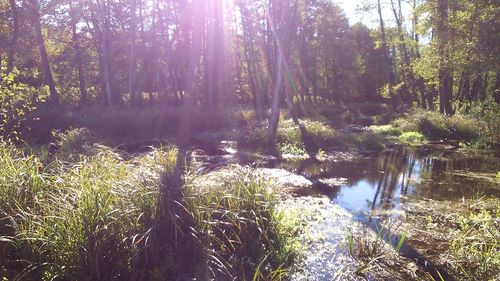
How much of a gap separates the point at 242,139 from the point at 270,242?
9988 millimetres

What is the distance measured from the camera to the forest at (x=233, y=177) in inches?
151

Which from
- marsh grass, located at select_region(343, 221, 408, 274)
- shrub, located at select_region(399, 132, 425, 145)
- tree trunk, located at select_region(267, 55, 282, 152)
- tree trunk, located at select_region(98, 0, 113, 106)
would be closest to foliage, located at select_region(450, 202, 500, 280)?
marsh grass, located at select_region(343, 221, 408, 274)

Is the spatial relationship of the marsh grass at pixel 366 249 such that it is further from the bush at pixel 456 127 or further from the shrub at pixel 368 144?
the bush at pixel 456 127

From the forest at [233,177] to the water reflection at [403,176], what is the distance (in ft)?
0.24

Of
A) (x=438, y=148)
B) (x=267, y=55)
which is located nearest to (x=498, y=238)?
(x=438, y=148)

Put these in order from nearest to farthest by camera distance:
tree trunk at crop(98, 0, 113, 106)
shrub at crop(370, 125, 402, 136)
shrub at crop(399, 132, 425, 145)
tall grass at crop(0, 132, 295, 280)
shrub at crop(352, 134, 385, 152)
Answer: tall grass at crop(0, 132, 295, 280), shrub at crop(352, 134, 385, 152), shrub at crop(399, 132, 425, 145), shrub at crop(370, 125, 402, 136), tree trunk at crop(98, 0, 113, 106)

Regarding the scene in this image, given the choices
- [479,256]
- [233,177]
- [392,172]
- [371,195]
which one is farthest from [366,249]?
[392,172]

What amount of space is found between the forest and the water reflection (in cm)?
7

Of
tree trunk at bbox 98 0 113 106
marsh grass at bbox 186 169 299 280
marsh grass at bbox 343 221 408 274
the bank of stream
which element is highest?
tree trunk at bbox 98 0 113 106

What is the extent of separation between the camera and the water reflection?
7.89 metres

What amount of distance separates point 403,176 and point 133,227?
834cm

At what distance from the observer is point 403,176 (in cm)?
1023

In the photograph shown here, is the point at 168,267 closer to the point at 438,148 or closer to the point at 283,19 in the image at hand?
the point at 283,19

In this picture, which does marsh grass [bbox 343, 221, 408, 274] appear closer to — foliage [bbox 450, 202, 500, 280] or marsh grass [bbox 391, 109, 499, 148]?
foliage [bbox 450, 202, 500, 280]
